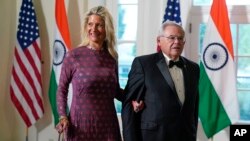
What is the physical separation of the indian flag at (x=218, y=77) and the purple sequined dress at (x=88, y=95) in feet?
4.26

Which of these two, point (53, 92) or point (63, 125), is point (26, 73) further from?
point (63, 125)

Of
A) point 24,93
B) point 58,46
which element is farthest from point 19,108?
point 58,46

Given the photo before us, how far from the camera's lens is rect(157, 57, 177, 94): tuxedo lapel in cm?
182

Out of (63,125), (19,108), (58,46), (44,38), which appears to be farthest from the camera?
(44,38)

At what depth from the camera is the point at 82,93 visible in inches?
77.2

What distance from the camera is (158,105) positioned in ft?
5.96

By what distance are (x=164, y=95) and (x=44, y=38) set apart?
214 centimetres

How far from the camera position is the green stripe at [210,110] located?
2.98 meters

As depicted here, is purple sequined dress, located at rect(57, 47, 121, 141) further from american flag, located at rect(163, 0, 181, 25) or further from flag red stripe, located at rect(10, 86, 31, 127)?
flag red stripe, located at rect(10, 86, 31, 127)

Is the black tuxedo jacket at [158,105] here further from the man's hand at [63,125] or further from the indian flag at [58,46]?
the indian flag at [58,46]

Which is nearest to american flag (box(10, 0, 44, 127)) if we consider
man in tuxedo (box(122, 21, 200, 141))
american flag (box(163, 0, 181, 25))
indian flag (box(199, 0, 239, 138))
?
american flag (box(163, 0, 181, 25))

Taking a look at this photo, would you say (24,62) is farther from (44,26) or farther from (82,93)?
(82,93)

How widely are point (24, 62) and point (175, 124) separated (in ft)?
6.94

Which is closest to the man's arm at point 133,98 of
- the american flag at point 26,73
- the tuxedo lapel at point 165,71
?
the tuxedo lapel at point 165,71
